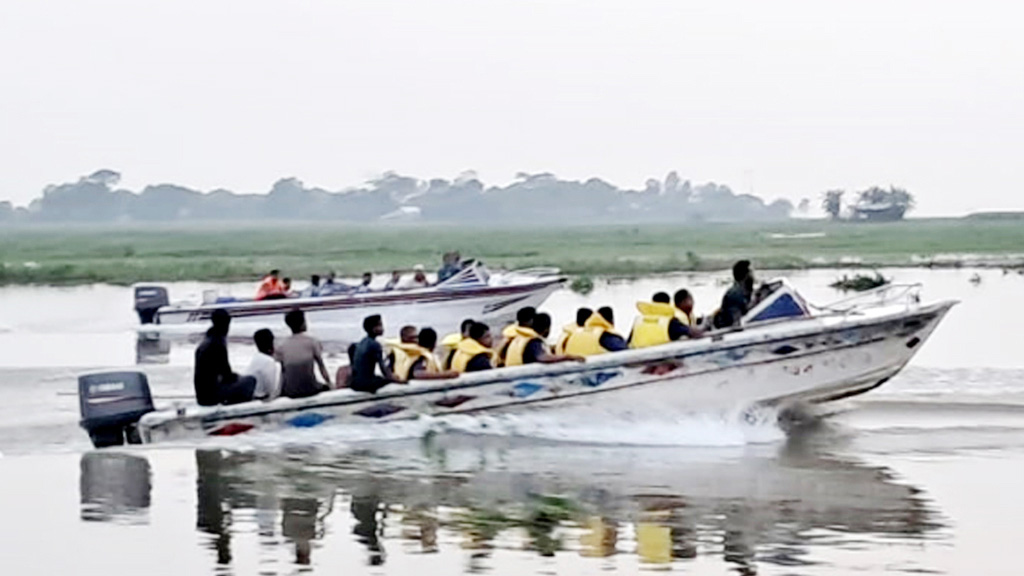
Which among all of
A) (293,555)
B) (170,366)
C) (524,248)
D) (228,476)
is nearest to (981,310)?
(170,366)

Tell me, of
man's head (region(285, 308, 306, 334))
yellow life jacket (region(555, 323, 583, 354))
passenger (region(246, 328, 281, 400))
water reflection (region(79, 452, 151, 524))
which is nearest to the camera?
water reflection (region(79, 452, 151, 524))

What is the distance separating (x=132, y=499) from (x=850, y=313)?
7.13 m

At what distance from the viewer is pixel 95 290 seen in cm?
5447

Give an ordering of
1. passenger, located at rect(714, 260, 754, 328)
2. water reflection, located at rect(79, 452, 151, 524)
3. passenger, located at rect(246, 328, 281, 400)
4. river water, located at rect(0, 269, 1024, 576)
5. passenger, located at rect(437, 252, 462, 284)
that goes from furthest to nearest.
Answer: passenger, located at rect(437, 252, 462, 284) < passenger, located at rect(714, 260, 754, 328) < passenger, located at rect(246, 328, 281, 400) < water reflection, located at rect(79, 452, 151, 524) < river water, located at rect(0, 269, 1024, 576)

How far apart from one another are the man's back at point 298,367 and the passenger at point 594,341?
2307 mm

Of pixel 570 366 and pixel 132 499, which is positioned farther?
pixel 570 366

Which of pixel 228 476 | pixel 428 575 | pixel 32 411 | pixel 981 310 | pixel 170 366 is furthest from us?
pixel 981 310

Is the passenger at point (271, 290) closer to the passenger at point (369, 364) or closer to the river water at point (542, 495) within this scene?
the river water at point (542, 495)

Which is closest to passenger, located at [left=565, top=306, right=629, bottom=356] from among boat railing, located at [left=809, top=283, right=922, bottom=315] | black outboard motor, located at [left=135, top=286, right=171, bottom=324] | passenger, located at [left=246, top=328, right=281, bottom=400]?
boat railing, located at [left=809, top=283, right=922, bottom=315]

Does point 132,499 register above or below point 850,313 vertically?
below

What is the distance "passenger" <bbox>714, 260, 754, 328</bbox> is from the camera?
694 inches

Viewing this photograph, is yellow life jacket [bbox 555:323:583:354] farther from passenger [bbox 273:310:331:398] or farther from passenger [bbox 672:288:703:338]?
passenger [bbox 273:310:331:398]

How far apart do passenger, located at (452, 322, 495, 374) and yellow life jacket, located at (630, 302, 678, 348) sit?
4.33ft

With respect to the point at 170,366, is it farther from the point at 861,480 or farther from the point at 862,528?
the point at 862,528
